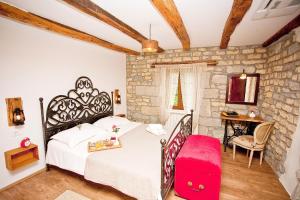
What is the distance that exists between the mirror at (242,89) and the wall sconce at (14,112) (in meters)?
3.90

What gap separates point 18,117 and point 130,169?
1.77 metres

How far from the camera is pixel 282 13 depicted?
1.82 m

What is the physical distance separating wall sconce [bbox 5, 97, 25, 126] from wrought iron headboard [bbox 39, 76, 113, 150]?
0.31 m

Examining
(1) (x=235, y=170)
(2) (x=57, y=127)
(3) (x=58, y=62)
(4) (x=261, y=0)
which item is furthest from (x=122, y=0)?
(1) (x=235, y=170)

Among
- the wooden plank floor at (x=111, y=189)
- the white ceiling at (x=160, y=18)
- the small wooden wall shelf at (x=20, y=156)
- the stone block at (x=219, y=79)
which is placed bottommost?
the wooden plank floor at (x=111, y=189)

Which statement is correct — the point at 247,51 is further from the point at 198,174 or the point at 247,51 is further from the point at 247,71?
the point at 198,174

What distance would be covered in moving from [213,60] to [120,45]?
2.14 meters

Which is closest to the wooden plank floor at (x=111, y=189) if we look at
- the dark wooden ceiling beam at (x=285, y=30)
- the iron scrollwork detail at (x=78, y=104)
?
the iron scrollwork detail at (x=78, y=104)

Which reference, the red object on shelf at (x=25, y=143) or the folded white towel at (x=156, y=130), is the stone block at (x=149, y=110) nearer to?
the folded white towel at (x=156, y=130)

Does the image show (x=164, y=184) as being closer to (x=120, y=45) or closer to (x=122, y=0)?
(x=122, y=0)

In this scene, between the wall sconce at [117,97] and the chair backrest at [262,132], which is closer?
the chair backrest at [262,132]

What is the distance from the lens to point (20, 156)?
7.80 ft

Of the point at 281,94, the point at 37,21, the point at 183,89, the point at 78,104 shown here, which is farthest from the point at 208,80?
the point at 37,21

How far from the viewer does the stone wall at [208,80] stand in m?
3.39
